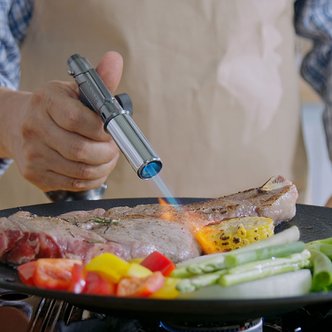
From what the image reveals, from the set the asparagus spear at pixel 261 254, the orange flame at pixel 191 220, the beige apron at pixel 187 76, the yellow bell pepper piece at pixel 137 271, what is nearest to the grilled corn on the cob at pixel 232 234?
the orange flame at pixel 191 220

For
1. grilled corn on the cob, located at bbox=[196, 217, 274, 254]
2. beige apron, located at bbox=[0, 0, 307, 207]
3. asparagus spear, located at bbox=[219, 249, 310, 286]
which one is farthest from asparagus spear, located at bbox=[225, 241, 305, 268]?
beige apron, located at bbox=[0, 0, 307, 207]

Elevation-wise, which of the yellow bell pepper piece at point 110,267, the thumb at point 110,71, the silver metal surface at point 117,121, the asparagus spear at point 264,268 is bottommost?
the asparagus spear at point 264,268

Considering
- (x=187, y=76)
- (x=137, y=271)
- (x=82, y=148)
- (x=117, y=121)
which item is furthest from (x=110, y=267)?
(x=187, y=76)

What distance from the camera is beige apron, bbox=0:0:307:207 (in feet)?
5.65

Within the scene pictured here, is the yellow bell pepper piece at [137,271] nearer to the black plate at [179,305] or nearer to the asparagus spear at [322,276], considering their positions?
the black plate at [179,305]

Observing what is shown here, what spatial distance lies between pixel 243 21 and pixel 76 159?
666mm

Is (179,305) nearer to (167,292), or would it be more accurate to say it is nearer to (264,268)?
(167,292)

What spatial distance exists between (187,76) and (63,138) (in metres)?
0.51

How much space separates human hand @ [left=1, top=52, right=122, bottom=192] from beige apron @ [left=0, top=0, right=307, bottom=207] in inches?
12.4

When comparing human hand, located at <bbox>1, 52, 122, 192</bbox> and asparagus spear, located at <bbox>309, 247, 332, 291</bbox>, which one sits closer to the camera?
asparagus spear, located at <bbox>309, 247, 332, 291</bbox>

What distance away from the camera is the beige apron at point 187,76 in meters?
1.72

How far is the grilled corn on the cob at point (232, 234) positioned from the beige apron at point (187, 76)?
584 mm

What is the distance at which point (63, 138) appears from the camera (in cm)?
133

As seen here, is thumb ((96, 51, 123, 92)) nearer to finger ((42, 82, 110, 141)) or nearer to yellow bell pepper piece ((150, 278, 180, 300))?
finger ((42, 82, 110, 141))
